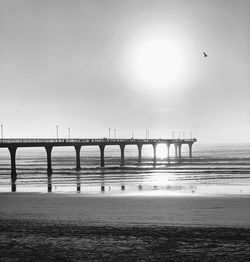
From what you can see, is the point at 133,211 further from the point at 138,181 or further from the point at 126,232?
the point at 138,181

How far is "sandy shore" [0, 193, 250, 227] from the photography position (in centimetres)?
1733

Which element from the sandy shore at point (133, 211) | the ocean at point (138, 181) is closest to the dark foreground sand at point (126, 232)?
the sandy shore at point (133, 211)

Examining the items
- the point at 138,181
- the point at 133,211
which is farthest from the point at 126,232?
the point at 138,181

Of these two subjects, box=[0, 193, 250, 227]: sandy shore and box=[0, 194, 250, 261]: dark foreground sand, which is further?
box=[0, 193, 250, 227]: sandy shore

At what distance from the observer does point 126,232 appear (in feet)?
47.9

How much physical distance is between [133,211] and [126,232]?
5862mm

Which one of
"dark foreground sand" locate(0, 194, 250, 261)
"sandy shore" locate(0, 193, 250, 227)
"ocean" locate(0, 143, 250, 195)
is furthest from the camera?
"ocean" locate(0, 143, 250, 195)

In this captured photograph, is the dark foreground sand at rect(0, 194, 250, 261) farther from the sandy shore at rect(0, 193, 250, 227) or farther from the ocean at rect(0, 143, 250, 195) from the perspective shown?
the ocean at rect(0, 143, 250, 195)

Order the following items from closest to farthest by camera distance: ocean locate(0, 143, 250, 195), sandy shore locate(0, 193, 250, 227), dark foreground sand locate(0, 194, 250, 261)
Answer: dark foreground sand locate(0, 194, 250, 261) < sandy shore locate(0, 193, 250, 227) < ocean locate(0, 143, 250, 195)

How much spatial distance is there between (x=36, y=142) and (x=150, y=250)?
6054 cm

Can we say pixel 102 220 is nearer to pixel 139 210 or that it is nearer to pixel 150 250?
pixel 139 210

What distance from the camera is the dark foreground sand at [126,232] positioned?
38.3 ft

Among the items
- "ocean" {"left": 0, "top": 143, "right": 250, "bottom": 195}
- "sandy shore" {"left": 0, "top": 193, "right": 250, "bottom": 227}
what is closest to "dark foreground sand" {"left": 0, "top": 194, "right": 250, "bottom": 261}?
"sandy shore" {"left": 0, "top": 193, "right": 250, "bottom": 227}

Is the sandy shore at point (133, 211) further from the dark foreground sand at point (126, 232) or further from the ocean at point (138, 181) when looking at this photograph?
the ocean at point (138, 181)
